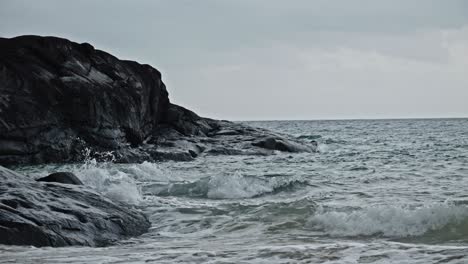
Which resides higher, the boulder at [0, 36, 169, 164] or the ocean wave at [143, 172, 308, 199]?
the boulder at [0, 36, 169, 164]

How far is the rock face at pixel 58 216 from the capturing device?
797cm

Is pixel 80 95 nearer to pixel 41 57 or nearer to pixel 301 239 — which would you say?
pixel 41 57

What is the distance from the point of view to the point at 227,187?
47.4 ft

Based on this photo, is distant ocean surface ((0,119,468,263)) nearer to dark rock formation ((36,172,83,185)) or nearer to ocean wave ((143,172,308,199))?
ocean wave ((143,172,308,199))

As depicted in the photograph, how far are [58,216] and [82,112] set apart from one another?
58.1 ft

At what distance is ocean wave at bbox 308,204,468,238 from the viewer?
29.5ft

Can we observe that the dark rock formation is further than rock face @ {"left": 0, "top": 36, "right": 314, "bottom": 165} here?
No

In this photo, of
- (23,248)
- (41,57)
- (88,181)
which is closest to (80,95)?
(41,57)

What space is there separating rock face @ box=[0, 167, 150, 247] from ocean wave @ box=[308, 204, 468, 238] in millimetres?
3177

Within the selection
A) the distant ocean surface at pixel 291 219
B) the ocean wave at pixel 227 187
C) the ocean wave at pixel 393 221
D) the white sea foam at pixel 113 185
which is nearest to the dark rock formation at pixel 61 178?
the white sea foam at pixel 113 185

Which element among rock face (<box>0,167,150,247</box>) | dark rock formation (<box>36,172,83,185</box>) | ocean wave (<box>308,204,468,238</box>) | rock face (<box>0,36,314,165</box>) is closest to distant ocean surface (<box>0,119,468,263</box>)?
ocean wave (<box>308,204,468,238</box>)

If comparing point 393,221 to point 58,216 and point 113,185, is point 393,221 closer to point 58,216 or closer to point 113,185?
point 58,216

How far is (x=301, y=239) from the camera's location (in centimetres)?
862

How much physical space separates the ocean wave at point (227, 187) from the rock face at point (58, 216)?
380cm
